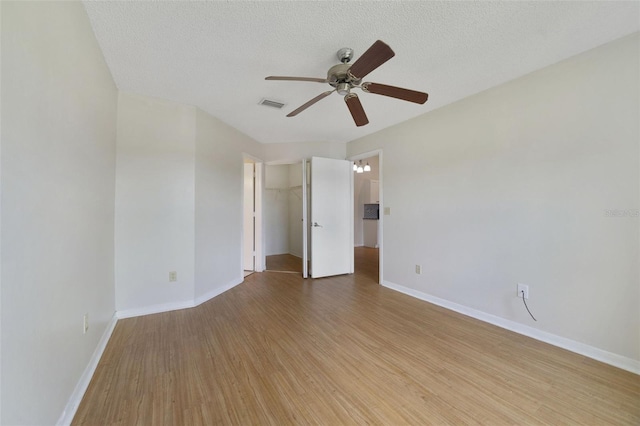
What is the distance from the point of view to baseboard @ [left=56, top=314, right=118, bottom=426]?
4.18 feet

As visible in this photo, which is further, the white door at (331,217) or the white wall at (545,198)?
the white door at (331,217)

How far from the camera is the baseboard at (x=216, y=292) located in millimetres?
2934

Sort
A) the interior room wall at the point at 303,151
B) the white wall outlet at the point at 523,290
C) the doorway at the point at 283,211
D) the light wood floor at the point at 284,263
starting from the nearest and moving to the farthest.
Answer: the white wall outlet at the point at 523,290 < the interior room wall at the point at 303,151 < the light wood floor at the point at 284,263 < the doorway at the point at 283,211

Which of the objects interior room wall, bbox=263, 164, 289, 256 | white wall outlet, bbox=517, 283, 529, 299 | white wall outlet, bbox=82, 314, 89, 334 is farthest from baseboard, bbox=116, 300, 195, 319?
white wall outlet, bbox=517, 283, 529, 299

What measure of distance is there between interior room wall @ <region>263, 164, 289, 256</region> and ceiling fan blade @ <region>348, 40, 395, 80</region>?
4.58 metres

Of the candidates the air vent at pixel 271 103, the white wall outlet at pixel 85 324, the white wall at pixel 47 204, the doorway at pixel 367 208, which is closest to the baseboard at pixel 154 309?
the white wall at pixel 47 204

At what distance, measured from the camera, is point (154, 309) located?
8.71 ft

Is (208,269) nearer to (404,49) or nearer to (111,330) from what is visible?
(111,330)

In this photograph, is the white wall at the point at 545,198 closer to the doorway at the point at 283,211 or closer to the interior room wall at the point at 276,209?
the doorway at the point at 283,211

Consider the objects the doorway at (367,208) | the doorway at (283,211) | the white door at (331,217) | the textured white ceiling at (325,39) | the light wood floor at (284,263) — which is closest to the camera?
the textured white ceiling at (325,39)

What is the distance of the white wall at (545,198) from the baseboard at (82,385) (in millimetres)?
3255

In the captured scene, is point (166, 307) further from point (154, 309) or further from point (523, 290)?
point (523, 290)

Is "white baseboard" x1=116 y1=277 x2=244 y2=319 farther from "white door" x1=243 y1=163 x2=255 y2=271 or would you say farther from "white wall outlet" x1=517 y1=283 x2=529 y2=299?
"white wall outlet" x1=517 y1=283 x2=529 y2=299

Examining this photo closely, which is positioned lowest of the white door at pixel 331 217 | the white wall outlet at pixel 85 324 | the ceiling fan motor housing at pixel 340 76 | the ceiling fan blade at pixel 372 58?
the white wall outlet at pixel 85 324
